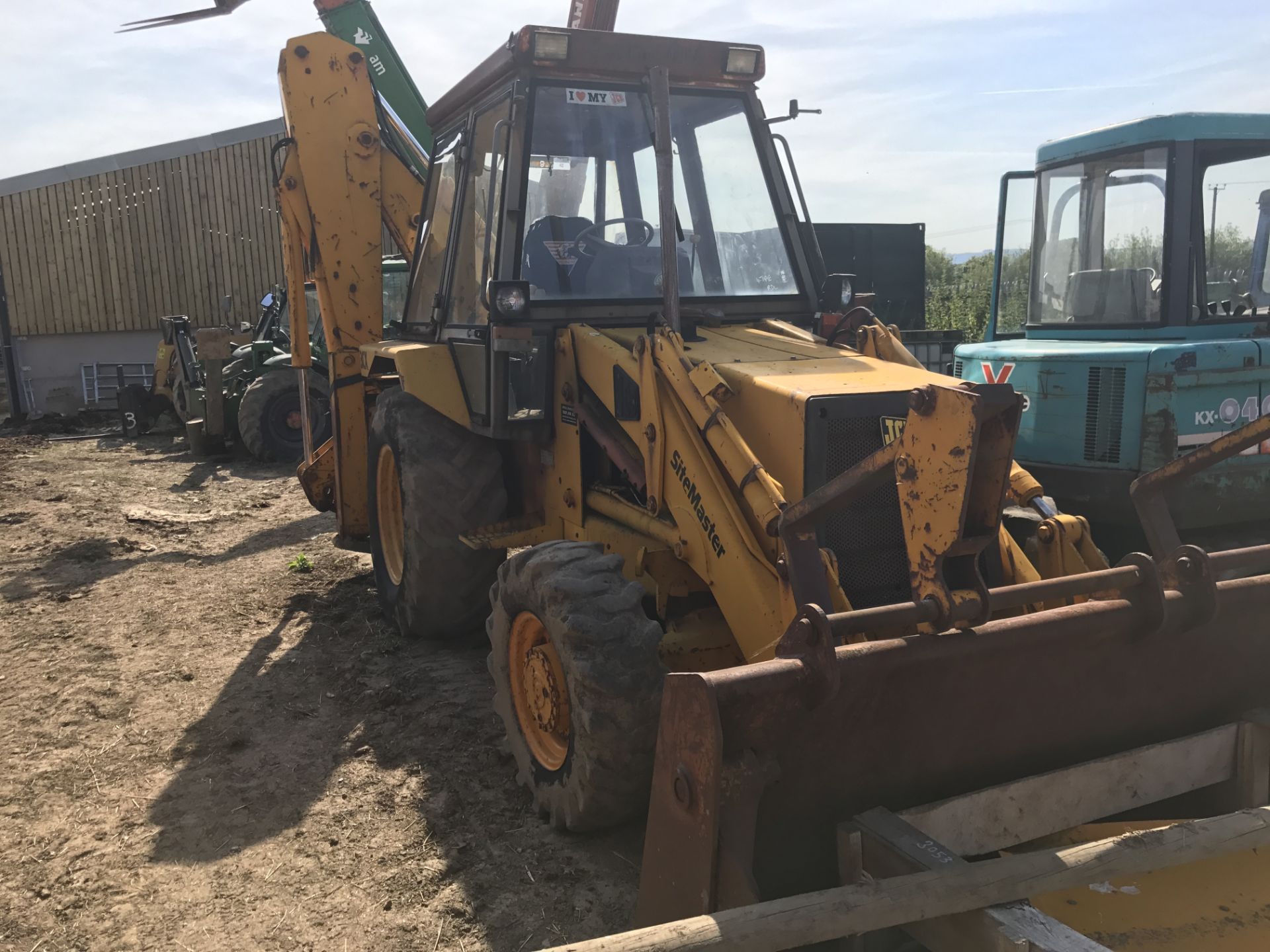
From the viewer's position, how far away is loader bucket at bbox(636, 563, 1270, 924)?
244cm

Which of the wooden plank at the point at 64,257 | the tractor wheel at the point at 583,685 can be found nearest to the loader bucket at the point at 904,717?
the tractor wheel at the point at 583,685

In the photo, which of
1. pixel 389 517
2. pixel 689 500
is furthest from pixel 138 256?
pixel 689 500

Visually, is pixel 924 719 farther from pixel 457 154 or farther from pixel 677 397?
pixel 457 154

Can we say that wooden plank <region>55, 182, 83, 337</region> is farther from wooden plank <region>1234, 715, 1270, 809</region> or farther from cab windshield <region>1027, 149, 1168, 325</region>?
wooden plank <region>1234, 715, 1270, 809</region>

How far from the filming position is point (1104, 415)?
18.7 ft

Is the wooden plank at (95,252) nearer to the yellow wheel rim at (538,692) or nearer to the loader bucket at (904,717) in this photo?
the yellow wheel rim at (538,692)

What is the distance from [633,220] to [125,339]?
1873 cm

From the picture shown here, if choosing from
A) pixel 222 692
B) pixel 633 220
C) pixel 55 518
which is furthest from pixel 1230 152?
pixel 55 518

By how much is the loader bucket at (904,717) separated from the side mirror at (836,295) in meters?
2.23

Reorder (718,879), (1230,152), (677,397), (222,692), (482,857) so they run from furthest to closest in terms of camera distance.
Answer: (1230,152)
(222,692)
(677,397)
(482,857)
(718,879)

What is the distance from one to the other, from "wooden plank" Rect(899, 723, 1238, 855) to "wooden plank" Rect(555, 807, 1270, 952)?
1.12ft

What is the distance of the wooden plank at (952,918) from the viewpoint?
6.87ft

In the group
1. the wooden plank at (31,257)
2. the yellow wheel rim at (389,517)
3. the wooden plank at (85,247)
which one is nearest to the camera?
the yellow wheel rim at (389,517)

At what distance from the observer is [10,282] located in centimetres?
1972
